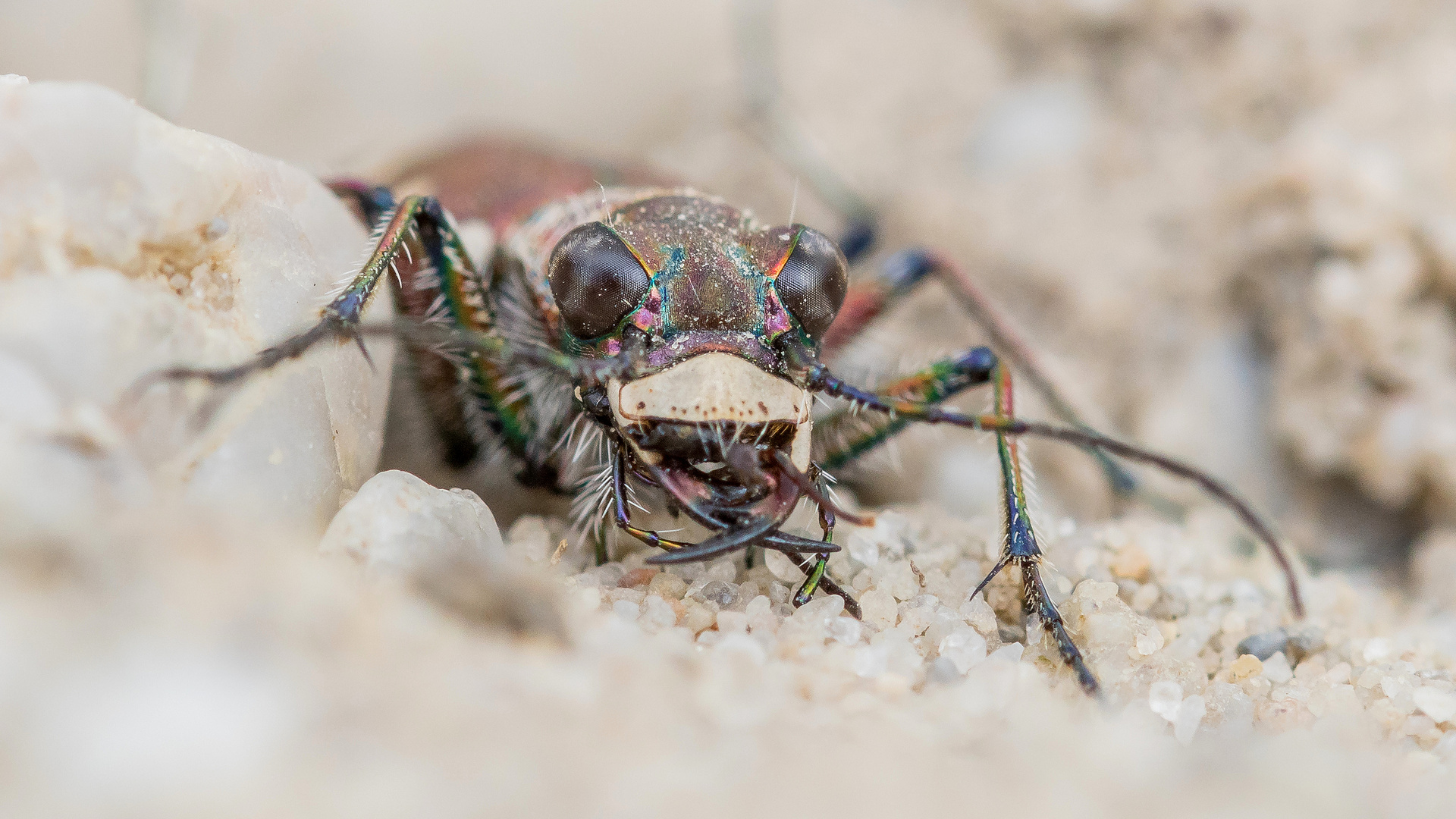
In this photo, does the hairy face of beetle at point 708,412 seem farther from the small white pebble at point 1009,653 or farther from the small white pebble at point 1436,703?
the small white pebble at point 1436,703

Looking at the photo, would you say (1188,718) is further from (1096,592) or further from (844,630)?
(844,630)

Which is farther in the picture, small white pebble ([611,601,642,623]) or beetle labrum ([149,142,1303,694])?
beetle labrum ([149,142,1303,694])

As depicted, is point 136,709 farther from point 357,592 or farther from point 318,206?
point 318,206

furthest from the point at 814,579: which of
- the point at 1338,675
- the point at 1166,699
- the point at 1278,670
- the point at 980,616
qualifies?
the point at 1338,675

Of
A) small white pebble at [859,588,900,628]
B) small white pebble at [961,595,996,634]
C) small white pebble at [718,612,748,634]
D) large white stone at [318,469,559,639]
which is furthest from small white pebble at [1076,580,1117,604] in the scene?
large white stone at [318,469,559,639]

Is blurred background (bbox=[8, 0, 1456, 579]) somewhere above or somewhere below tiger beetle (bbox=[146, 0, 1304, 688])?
above

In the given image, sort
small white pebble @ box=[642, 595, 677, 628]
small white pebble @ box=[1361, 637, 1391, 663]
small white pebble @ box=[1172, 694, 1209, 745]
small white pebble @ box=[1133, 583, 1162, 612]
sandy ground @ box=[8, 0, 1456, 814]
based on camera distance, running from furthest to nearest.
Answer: small white pebble @ box=[1133, 583, 1162, 612]
small white pebble @ box=[1361, 637, 1391, 663]
small white pebble @ box=[642, 595, 677, 628]
small white pebble @ box=[1172, 694, 1209, 745]
sandy ground @ box=[8, 0, 1456, 814]

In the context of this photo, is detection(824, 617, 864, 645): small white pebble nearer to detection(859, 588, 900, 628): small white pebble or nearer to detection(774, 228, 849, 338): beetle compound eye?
detection(859, 588, 900, 628): small white pebble
